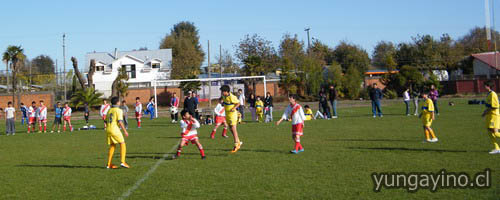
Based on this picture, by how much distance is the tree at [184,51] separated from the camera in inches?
2454

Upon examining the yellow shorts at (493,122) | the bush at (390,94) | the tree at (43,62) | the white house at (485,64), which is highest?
the tree at (43,62)

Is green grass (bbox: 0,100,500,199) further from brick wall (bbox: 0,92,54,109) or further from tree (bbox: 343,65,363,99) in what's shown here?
brick wall (bbox: 0,92,54,109)

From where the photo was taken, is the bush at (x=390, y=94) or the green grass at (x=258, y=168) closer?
the green grass at (x=258, y=168)

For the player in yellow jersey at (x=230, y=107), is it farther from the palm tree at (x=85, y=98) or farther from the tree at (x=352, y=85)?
the tree at (x=352, y=85)

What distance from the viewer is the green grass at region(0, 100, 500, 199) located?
7.70 meters

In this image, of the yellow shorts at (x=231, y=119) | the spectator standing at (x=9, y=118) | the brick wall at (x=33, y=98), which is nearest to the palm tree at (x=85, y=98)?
the brick wall at (x=33, y=98)

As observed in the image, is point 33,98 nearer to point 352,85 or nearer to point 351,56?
point 352,85

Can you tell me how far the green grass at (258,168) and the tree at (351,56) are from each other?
5337cm

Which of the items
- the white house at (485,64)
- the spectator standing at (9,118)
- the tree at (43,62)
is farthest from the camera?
the tree at (43,62)

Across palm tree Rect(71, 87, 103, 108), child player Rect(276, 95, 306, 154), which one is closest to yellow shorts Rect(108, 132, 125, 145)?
child player Rect(276, 95, 306, 154)

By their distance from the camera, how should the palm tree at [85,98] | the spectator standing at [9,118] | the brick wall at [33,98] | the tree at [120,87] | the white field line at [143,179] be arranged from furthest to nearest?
the tree at [120,87]
the brick wall at [33,98]
the palm tree at [85,98]
the spectator standing at [9,118]
the white field line at [143,179]

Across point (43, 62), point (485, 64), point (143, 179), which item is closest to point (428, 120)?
point (143, 179)

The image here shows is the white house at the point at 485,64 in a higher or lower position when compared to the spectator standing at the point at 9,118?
higher

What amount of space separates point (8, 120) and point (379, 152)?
1977 centimetres
